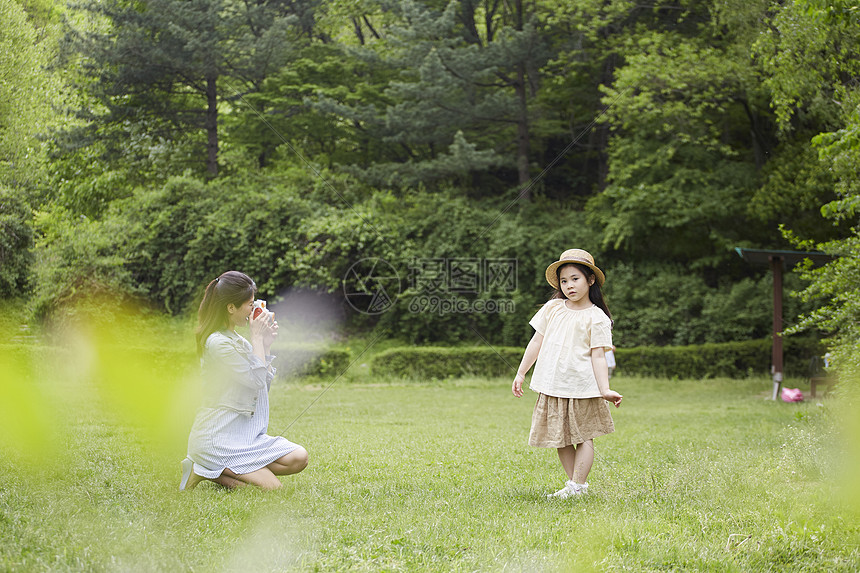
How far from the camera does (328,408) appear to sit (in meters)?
11.7

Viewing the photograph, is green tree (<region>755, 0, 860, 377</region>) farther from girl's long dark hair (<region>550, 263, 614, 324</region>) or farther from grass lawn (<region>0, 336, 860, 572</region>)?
girl's long dark hair (<region>550, 263, 614, 324</region>)

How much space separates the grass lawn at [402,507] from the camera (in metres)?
1.40

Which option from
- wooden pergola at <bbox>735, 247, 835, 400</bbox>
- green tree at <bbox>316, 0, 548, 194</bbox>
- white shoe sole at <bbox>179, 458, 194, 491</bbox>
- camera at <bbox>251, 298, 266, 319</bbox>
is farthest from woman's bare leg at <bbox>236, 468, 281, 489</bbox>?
green tree at <bbox>316, 0, 548, 194</bbox>

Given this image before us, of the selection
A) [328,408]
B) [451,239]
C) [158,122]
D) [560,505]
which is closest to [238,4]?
[158,122]

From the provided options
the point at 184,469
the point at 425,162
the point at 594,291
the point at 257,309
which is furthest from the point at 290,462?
the point at 425,162

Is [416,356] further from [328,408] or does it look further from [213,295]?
[213,295]

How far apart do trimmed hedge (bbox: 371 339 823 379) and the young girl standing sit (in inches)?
471

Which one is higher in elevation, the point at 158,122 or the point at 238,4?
the point at 238,4

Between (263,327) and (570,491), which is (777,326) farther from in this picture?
(263,327)

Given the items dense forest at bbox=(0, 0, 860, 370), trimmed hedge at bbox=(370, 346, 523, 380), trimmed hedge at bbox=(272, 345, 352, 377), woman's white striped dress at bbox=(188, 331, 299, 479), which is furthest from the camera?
dense forest at bbox=(0, 0, 860, 370)

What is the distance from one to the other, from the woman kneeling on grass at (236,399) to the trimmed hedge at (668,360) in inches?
476

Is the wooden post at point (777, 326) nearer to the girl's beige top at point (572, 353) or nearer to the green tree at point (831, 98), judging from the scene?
the green tree at point (831, 98)

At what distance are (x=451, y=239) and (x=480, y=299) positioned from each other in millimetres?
1898

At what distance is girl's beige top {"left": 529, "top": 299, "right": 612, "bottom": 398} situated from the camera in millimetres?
4766
